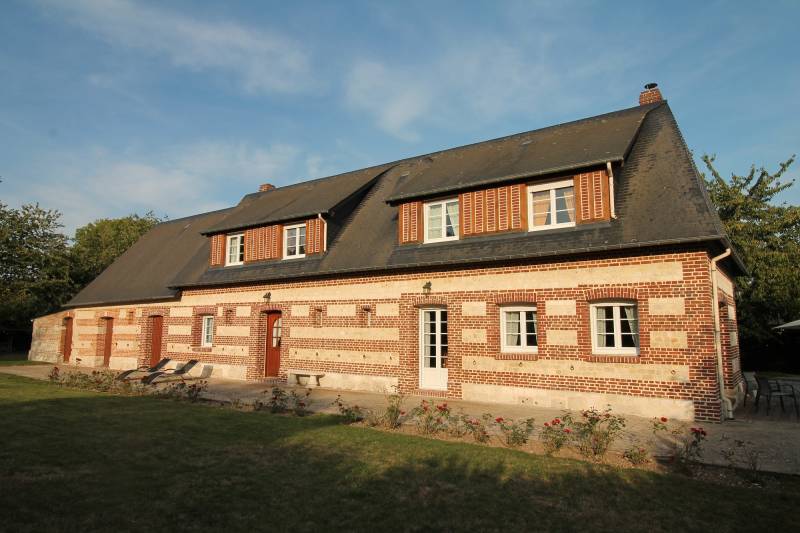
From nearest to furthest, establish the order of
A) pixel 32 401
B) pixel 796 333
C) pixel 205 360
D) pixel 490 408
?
pixel 32 401 → pixel 490 408 → pixel 205 360 → pixel 796 333

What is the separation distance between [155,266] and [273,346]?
29.8 feet

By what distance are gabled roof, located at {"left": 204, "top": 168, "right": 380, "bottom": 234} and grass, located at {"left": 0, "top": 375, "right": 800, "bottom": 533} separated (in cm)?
960

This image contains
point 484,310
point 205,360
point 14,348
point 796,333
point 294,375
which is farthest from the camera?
point 14,348

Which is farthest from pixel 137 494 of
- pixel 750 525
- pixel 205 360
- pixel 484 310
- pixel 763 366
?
pixel 763 366

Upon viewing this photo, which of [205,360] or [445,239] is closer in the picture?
[445,239]

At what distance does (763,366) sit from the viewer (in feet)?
72.6

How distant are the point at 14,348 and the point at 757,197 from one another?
138 ft

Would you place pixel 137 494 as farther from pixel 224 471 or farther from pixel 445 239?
pixel 445 239

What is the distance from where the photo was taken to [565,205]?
11.9 metres

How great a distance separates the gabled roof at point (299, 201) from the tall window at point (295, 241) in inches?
18.1

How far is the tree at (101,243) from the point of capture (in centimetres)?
2967

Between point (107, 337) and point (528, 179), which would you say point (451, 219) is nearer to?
point (528, 179)

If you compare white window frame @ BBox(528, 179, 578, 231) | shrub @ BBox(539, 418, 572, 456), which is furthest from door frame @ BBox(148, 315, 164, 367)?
shrub @ BBox(539, 418, 572, 456)

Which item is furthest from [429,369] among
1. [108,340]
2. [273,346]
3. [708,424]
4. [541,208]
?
[108,340]
